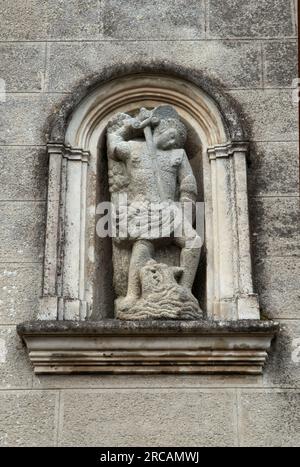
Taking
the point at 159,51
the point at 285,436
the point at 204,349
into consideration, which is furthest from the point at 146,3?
the point at 285,436

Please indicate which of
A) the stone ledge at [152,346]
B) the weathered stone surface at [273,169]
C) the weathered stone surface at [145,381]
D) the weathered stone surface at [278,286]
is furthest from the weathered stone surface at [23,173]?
the weathered stone surface at [278,286]

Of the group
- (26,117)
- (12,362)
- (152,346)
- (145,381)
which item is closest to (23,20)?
(26,117)

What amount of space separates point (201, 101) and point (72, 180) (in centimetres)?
125

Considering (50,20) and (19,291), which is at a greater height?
(50,20)

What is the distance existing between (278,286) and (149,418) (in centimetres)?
139

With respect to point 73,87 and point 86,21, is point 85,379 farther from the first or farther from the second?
point 86,21

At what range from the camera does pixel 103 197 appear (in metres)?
7.13

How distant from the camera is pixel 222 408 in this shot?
6051 millimetres

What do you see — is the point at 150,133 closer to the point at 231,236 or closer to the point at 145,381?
the point at 231,236

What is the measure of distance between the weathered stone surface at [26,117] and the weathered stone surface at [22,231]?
0.59m

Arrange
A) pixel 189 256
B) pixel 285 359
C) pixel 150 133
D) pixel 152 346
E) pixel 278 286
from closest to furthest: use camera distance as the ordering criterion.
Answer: pixel 152 346 < pixel 285 359 < pixel 278 286 < pixel 189 256 < pixel 150 133

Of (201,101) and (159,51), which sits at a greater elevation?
(159,51)

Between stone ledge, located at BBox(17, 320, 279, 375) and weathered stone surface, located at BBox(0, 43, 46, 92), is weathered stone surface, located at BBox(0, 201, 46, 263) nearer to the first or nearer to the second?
stone ledge, located at BBox(17, 320, 279, 375)

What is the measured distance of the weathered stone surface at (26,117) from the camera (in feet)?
23.2
